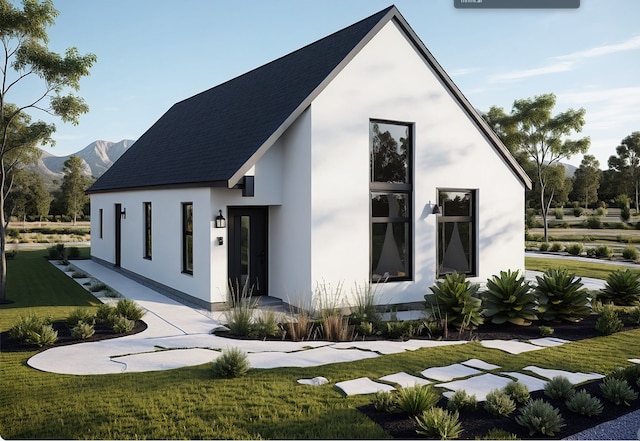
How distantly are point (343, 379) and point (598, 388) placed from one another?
2813 mm

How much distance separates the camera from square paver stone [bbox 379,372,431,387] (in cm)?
596

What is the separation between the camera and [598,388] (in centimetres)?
597

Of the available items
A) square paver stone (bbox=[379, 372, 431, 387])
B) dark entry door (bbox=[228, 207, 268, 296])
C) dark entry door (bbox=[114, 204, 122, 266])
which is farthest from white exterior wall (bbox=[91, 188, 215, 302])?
square paver stone (bbox=[379, 372, 431, 387])

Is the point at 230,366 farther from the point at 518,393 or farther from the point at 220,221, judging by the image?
the point at 220,221

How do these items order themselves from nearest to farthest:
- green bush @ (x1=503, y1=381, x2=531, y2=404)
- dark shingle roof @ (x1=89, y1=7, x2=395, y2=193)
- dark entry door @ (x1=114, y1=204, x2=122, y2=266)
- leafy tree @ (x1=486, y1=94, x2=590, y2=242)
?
1. green bush @ (x1=503, y1=381, x2=531, y2=404)
2. dark shingle roof @ (x1=89, y1=7, x2=395, y2=193)
3. dark entry door @ (x1=114, y1=204, x2=122, y2=266)
4. leafy tree @ (x1=486, y1=94, x2=590, y2=242)

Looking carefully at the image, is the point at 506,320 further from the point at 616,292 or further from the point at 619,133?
the point at 619,133

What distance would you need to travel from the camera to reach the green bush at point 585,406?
5137mm

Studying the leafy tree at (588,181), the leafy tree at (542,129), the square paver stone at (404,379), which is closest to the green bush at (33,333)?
the square paver stone at (404,379)

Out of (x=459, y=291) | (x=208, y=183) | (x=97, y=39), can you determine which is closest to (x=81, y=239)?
(x=208, y=183)

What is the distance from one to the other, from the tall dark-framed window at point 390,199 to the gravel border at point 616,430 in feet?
20.7

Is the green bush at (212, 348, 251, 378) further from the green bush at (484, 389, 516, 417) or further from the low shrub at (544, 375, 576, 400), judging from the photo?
the low shrub at (544, 375, 576, 400)

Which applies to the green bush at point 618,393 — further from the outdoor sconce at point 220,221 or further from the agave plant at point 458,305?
the outdoor sconce at point 220,221

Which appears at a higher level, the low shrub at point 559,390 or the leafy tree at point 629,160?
the leafy tree at point 629,160

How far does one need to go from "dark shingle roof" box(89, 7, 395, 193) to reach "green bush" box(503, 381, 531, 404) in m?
6.46
